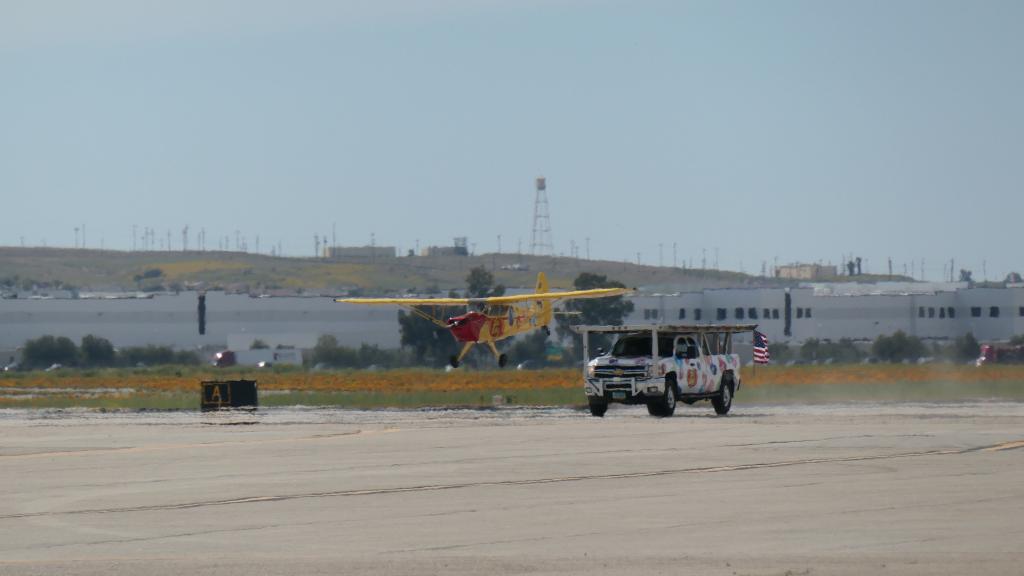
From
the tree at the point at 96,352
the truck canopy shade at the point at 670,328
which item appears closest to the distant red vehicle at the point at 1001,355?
the truck canopy shade at the point at 670,328

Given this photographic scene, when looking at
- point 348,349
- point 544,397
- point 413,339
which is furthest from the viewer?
point 413,339

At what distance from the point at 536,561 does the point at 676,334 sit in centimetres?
2911

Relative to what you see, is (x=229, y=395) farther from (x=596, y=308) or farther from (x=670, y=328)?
(x=596, y=308)

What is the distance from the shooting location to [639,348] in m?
44.0

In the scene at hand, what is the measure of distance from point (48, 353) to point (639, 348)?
10553 centimetres

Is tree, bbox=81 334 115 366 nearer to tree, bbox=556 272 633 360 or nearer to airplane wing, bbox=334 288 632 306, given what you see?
tree, bbox=556 272 633 360

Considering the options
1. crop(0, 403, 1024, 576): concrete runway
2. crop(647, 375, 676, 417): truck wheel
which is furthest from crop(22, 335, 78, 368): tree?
crop(0, 403, 1024, 576): concrete runway

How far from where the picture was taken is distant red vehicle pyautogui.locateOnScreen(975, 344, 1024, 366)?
10025 centimetres

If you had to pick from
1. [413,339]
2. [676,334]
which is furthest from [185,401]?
[413,339]

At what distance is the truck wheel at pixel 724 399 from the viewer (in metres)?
45.3

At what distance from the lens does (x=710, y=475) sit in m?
24.0

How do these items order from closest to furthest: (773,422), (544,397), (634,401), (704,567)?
(704,567) → (773,422) → (634,401) → (544,397)

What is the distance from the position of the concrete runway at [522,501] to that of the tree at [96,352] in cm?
10521

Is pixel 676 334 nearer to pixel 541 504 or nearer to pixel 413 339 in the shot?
pixel 541 504
